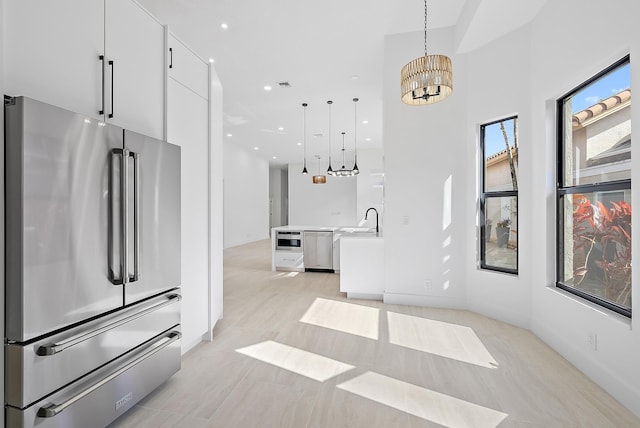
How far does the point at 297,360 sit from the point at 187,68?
2676 millimetres

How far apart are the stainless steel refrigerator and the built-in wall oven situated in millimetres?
4364

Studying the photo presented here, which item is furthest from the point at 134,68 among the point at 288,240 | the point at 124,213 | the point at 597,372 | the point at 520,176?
the point at 288,240

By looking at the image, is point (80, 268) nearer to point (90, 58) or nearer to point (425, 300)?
point (90, 58)

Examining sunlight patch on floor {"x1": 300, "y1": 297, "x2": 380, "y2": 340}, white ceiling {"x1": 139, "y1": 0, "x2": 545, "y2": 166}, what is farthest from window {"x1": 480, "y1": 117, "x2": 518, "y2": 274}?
sunlight patch on floor {"x1": 300, "y1": 297, "x2": 380, "y2": 340}

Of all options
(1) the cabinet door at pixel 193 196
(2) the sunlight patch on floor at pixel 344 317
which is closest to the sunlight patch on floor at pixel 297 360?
(1) the cabinet door at pixel 193 196

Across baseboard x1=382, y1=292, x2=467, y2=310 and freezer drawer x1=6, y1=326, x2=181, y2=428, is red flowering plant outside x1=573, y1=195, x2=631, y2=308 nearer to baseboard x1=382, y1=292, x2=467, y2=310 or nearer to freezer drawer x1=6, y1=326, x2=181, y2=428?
baseboard x1=382, y1=292, x2=467, y2=310

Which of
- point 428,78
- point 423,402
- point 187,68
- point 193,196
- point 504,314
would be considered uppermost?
point 187,68

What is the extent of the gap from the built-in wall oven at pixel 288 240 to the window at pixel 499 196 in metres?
3.60

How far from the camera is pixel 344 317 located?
371 centimetres

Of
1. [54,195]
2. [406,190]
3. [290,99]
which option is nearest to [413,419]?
[54,195]

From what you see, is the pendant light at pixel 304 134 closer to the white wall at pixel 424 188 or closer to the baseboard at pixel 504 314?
the white wall at pixel 424 188

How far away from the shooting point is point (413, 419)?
6.20 ft

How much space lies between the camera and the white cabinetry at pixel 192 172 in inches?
104

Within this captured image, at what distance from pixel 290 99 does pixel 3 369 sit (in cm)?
572
